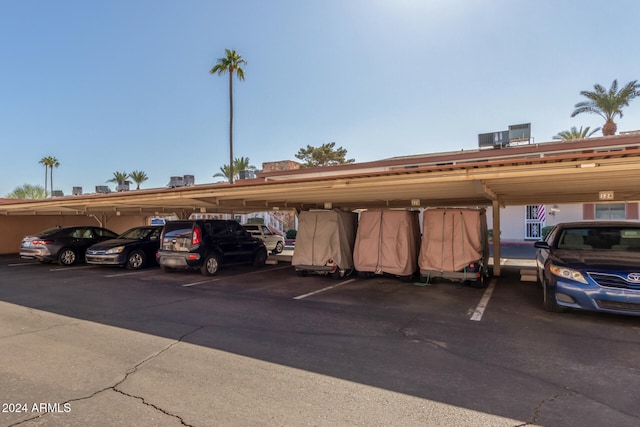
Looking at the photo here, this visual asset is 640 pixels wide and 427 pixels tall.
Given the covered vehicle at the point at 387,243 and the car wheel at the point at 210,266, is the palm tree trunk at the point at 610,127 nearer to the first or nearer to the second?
the covered vehicle at the point at 387,243

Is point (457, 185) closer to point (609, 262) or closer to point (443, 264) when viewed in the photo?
point (443, 264)

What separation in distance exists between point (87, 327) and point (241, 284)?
423 cm

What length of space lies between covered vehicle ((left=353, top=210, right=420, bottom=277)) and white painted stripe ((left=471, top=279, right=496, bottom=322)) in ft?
6.17

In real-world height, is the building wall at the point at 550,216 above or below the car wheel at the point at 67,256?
above

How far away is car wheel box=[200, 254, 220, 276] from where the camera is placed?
35.8 feet

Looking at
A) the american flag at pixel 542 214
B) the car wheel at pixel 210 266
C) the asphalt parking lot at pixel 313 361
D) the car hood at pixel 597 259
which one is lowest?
the asphalt parking lot at pixel 313 361

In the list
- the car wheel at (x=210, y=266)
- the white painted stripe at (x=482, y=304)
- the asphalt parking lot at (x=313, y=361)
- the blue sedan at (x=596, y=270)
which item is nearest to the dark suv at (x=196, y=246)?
the car wheel at (x=210, y=266)

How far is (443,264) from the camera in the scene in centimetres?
898

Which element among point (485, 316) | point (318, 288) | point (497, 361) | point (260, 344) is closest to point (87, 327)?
point (260, 344)

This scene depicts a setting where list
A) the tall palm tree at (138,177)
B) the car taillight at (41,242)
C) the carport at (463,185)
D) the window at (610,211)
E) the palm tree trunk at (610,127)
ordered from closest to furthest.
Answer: the carport at (463,185) < the car taillight at (41,242) < the window at (610,211) < the palm tree trunk at (610,127) < the tall palm tree at (138,177)

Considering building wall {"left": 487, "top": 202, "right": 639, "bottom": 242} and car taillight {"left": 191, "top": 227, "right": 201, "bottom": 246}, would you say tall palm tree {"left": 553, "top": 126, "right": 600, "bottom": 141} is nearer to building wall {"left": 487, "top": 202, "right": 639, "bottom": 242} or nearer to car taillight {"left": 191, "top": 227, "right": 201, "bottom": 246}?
building wall {"left": 487, "top": 202, "right": 639, "bottom": 242}

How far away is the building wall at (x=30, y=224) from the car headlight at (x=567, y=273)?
23320 mm

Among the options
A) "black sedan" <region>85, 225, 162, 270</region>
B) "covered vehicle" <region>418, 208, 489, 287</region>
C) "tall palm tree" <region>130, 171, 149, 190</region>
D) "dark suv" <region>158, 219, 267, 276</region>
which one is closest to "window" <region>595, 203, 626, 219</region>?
"covered vehicle" <region>418, 208, 489, 287</region>

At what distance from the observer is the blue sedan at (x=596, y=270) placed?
546 cm
